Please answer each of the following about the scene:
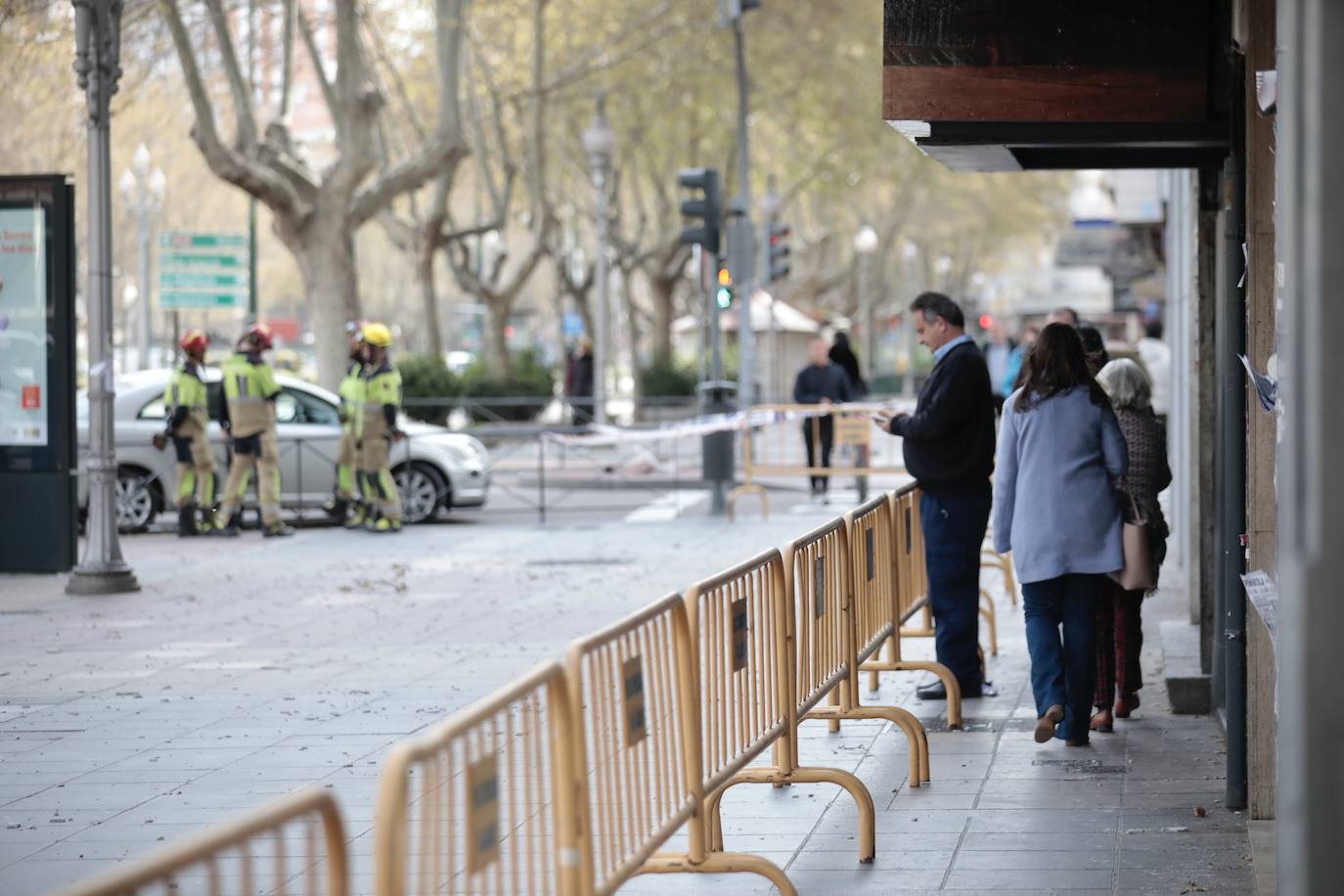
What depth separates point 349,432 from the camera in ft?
62.6

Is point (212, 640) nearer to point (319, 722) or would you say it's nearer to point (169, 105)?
point (319, 722)

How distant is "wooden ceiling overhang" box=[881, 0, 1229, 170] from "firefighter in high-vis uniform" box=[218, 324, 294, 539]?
12128mm

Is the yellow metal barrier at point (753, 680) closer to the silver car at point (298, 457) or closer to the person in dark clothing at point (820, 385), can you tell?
the silver car at point (298, 457)

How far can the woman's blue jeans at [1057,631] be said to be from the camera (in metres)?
8.23

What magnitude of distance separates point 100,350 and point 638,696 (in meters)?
10.5

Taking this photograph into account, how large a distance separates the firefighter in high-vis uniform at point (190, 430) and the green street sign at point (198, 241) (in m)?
8.70

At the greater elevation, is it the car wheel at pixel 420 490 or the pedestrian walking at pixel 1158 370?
the pedestrian walking at pixel 1158 370

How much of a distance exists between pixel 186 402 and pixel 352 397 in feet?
5.11

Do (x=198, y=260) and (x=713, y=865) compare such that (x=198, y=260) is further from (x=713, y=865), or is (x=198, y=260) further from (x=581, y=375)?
(x=713, y=865)

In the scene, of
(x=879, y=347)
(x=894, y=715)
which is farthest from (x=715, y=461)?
(x=879, y=347)

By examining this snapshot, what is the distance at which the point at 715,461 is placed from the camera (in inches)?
827

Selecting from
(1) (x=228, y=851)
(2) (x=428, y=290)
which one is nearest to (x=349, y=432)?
(1) (x=228, y=851)

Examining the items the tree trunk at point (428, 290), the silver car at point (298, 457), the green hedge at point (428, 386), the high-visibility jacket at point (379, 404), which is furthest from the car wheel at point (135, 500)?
the tree trunk at point (428, 290)

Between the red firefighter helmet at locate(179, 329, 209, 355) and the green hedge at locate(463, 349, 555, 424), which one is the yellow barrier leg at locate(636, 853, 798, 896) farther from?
the green hedge at locate(463, 349, 555, 424)
